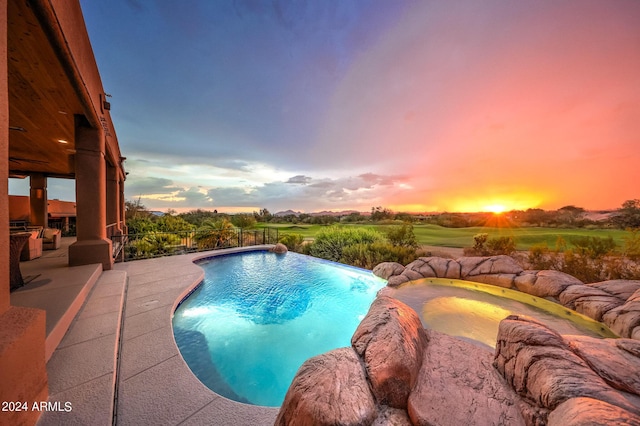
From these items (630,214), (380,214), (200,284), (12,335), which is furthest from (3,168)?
(380,214)

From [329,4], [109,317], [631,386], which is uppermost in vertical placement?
[329,4]

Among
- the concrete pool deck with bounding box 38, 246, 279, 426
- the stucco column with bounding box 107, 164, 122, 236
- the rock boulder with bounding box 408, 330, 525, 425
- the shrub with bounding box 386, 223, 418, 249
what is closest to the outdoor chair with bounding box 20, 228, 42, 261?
the stucco column with bounding box 107, 164, 122, 236

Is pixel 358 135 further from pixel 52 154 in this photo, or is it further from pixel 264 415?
pixel 52 154

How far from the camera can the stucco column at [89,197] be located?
475cm

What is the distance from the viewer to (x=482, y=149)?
7.65 metres

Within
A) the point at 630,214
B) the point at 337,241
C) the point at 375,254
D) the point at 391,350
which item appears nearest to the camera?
the point at 391,350

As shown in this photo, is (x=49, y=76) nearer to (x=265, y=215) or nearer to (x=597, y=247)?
(x=597, y=247)

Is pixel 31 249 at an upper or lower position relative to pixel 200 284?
upper

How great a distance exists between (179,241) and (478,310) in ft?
39.7

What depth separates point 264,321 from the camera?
461 centimetres

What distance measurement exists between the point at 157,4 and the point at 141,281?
328 inches

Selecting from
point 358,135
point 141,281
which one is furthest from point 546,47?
point 141,281

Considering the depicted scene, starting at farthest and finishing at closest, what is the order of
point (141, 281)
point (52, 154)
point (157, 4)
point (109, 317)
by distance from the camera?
point (52, 154), point (157, 4), point (141, 281), point (109, 317)

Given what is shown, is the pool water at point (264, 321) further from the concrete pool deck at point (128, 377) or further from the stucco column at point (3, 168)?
the stucco column at point (3, 168)
